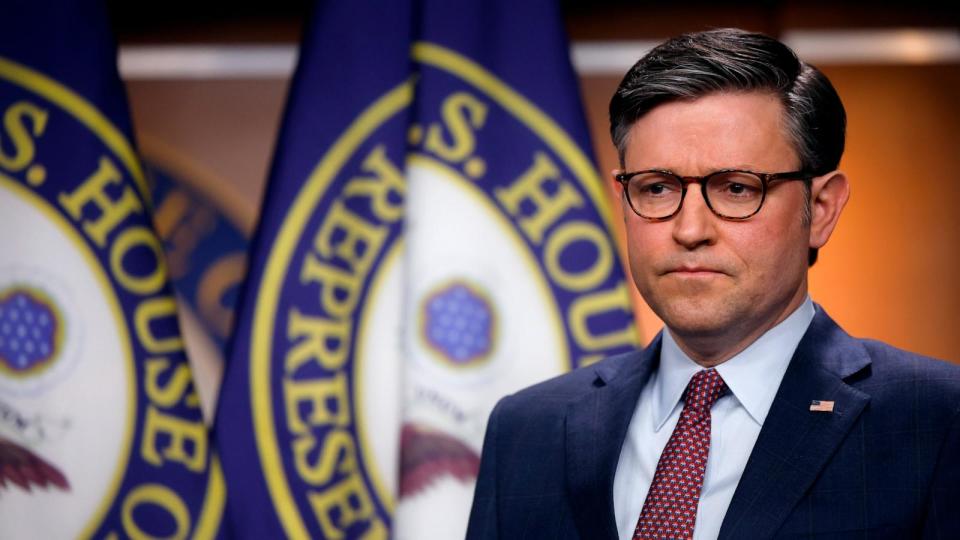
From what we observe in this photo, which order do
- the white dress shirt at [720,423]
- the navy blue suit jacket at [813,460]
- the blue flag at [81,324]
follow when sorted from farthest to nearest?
the blue flag at [81,324] < the white dress shirt at [720,423] < the navy blue suit jacket at [813,460]

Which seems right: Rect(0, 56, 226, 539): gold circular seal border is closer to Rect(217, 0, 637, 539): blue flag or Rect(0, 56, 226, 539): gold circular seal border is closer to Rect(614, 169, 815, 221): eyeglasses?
Rect(217, 0, 637, 539): blue flag

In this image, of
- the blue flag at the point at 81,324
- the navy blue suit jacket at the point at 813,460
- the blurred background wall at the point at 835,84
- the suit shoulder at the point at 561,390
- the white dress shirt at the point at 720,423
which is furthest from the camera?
the blurred background wall at the point at 835,84

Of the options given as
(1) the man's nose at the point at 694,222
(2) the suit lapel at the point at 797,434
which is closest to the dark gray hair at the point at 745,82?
(1) the man's nose at the point at 694,222

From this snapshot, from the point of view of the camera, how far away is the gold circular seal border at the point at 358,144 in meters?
2.44

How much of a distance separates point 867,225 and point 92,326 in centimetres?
202

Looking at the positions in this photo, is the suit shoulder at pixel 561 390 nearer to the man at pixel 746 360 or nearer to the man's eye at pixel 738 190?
the man at pixel 746 360

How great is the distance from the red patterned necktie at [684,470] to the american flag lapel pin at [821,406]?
115mm

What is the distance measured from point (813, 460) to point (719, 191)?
0.33 m

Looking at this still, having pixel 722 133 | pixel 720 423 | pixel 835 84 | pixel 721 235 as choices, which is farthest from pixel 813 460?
pixel 835 84

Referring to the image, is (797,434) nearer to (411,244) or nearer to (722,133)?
(722,133)

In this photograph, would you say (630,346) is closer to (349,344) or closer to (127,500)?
(349,344)

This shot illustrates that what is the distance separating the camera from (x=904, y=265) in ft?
Answer: 9.39

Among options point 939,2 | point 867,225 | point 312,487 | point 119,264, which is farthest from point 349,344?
point 939,2

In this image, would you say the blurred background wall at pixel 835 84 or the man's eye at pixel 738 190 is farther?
the blurred background wall at pixel 835 84
